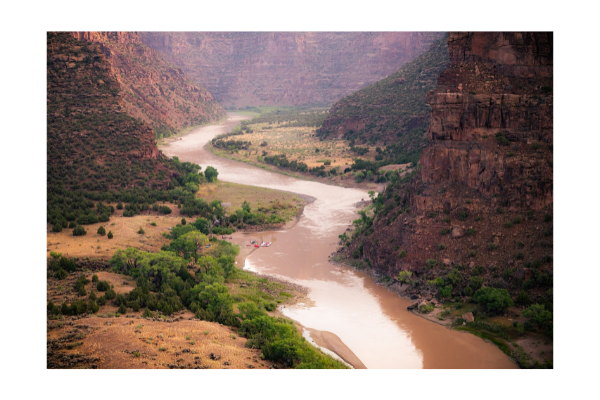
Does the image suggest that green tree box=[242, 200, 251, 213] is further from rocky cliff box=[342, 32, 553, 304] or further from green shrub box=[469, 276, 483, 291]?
green shrub box=[469, 276, 483, 291]

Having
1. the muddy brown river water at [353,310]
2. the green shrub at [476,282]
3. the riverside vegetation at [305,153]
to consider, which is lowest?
the muddy brown river water at [353,310]

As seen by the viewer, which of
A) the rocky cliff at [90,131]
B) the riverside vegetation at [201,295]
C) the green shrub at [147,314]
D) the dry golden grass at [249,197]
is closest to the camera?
the riverside vegetation at [201,295]

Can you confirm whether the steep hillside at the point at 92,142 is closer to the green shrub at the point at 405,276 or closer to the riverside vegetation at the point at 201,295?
the riverside vegetation at the point at 201,295

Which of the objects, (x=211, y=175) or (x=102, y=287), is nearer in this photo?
(x=102, y=287)

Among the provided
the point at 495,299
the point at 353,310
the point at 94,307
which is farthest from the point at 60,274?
the point at 495,299

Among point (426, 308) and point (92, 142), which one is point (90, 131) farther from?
point (426, 308)

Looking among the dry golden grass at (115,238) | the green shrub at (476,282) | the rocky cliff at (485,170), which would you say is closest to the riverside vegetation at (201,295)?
the dry golden grass at (115,238)
